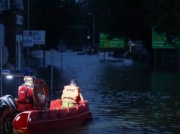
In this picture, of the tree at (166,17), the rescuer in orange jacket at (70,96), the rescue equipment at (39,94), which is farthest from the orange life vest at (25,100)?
the tree at (166,17)

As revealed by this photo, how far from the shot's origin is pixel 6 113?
16.0 metres

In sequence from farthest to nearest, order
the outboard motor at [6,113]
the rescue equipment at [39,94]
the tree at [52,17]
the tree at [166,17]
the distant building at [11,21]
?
1. the tree at [52,17]
2. the tree at [166,17]
3. the distant building at [11,21]
4. the rescue equipment at [39,94]
5. the outboard motor at [6,113]

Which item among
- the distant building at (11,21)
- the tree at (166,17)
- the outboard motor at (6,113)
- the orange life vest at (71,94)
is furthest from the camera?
the tree at (166,17)

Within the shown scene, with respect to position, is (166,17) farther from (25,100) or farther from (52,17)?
(25,100)

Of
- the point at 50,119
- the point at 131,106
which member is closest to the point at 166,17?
the point at 131,106

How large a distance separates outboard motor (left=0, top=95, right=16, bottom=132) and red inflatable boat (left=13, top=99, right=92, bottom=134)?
64cm

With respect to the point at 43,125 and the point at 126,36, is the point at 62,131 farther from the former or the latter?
the point at 126,36

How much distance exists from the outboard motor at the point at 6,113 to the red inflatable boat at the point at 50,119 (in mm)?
643

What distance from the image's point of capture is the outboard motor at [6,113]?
52.2ft

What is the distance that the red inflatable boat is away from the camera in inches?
608

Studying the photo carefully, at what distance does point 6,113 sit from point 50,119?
1.21 meters

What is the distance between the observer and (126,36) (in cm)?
6700

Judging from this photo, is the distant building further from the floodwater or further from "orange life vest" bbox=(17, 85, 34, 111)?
"orange life vest" bbox=(17, 85, 34, 111)

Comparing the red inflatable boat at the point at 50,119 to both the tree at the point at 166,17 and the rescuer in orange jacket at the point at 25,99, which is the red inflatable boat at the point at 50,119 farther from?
the tree at the point at 166,17
